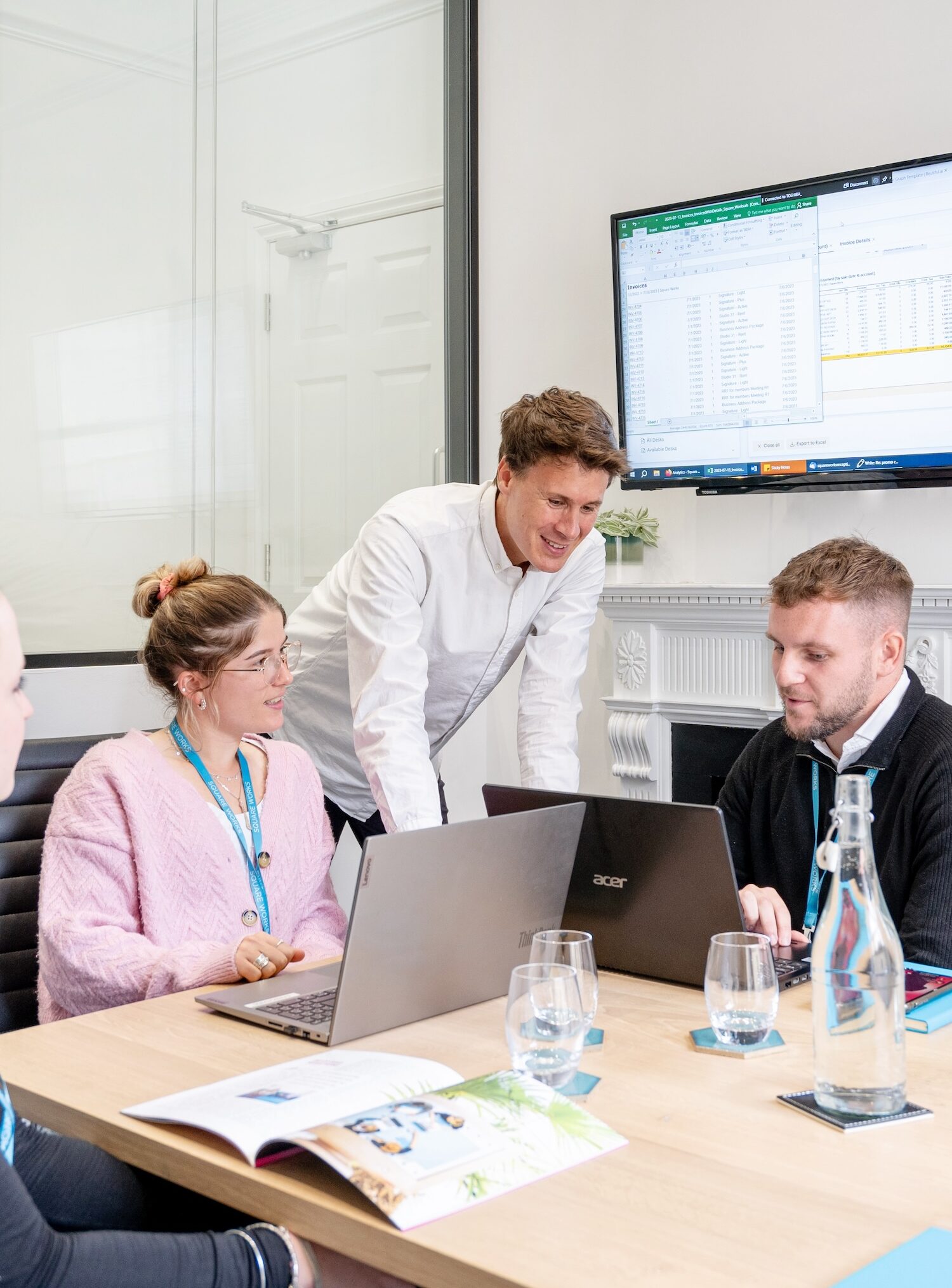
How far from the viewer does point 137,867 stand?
179 centimetres

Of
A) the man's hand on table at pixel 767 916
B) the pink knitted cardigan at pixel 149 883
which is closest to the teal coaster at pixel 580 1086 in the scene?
the man's hand on table at pixel 767 916

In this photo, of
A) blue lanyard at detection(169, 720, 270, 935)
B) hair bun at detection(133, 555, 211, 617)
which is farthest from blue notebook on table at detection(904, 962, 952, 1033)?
hair bun at detection(133, 555, 211, 617)

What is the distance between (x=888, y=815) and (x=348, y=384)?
2.14 metres

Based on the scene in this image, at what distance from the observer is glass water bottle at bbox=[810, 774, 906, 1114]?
105 cm

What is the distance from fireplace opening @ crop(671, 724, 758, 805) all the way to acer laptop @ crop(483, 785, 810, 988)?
1.73m

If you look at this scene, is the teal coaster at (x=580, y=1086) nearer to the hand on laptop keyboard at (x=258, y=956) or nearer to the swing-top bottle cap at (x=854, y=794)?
the swing-top bottle cap at (x=854, y=794)

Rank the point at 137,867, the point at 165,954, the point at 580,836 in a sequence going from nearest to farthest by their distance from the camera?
the point at 580,836 < the point at 165,954 < the point at 137,867

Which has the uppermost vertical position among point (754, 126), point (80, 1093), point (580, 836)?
point (754, 126)

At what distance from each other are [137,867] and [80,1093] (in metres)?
0.64

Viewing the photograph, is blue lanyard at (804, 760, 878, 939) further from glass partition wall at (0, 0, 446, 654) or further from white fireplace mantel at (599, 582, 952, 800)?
glass partition wall at (0, 0, 446, 654)

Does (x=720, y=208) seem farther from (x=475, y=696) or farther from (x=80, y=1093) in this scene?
(x=80, y=1093)

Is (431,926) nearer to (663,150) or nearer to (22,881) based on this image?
(22,881)

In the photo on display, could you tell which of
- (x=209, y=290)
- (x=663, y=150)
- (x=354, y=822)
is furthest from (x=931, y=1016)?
(x=663, y=150)

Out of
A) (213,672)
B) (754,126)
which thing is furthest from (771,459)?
(213,672)
